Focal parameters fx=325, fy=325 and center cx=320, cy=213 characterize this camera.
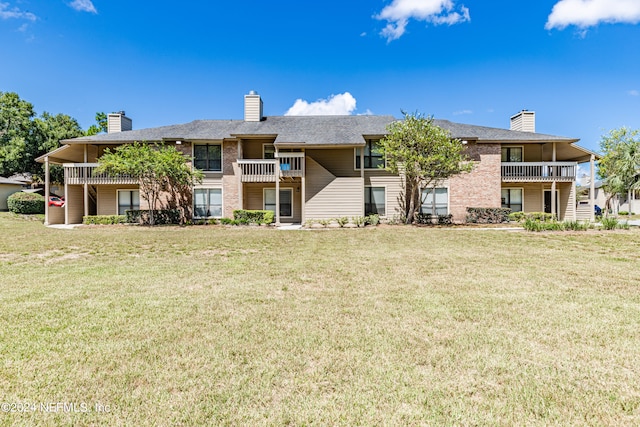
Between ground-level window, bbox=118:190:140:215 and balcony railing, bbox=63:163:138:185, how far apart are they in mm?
1675

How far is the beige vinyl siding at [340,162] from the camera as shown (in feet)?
66.6

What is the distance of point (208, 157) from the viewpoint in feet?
67.1

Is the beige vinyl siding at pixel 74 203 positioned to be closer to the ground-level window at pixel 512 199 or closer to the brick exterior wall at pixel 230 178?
the brick exterior wall at pixel 230 178

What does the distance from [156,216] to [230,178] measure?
4.94 m

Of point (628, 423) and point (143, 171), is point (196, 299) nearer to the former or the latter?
point (628, 423)

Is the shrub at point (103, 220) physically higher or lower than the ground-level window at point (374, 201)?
lower

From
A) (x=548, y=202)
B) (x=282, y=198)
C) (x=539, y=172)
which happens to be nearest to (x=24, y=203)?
(x=282, y=198)

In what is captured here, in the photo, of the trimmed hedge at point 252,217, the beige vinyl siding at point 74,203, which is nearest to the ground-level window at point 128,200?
the beige vinyl siding at point 74,203

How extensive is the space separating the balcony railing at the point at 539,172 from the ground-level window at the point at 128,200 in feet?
77.6

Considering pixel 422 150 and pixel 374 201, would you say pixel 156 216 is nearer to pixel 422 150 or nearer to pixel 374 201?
pixel 374 201

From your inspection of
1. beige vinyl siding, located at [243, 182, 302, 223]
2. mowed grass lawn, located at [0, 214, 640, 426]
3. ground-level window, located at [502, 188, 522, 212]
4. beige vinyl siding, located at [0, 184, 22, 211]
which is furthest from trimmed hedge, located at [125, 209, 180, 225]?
ground-level window, located at [502, 188, 522, 212]

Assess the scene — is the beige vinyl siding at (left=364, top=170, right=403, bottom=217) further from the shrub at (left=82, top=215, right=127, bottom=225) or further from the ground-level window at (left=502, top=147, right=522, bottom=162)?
the shrub at (left=82, top=215, right=127, bottom=225)

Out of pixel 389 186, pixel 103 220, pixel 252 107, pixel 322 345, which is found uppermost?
pixel 252 107

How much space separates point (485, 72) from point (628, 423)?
26.0m
